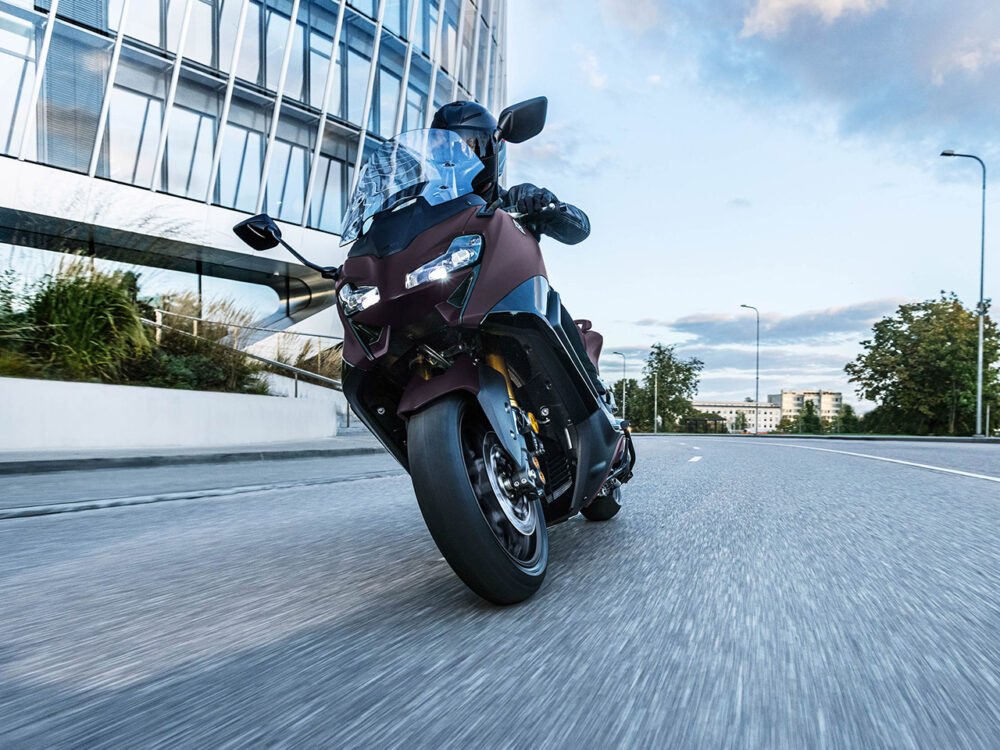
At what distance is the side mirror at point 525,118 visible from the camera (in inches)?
118

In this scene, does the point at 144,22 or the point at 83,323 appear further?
the point at 144,22

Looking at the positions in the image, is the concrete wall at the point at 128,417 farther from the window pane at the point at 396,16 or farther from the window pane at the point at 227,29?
the window pane at the point at 396,16

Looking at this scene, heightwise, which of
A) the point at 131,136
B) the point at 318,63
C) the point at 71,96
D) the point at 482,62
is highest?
the point at 482,62

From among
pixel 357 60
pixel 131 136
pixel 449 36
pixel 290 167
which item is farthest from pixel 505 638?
pixel 449 36

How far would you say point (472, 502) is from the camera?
7.95 ft

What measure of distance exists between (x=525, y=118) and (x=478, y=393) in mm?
1141

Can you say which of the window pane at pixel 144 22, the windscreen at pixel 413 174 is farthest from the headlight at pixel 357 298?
the window pane at pixel 144 22

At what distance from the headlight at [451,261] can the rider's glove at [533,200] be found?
0.45m

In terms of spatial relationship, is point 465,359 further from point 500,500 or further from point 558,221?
point 558,221

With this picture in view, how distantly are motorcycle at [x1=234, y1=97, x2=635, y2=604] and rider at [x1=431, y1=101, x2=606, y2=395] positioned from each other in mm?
84

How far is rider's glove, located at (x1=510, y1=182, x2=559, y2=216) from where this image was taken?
319 centimetres

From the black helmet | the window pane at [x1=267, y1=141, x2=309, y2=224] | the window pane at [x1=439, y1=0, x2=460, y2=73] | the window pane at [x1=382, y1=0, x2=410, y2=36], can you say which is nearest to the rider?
the black helmet

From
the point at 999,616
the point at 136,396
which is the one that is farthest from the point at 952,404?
the point at 999,616

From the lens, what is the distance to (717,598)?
9.07ft
